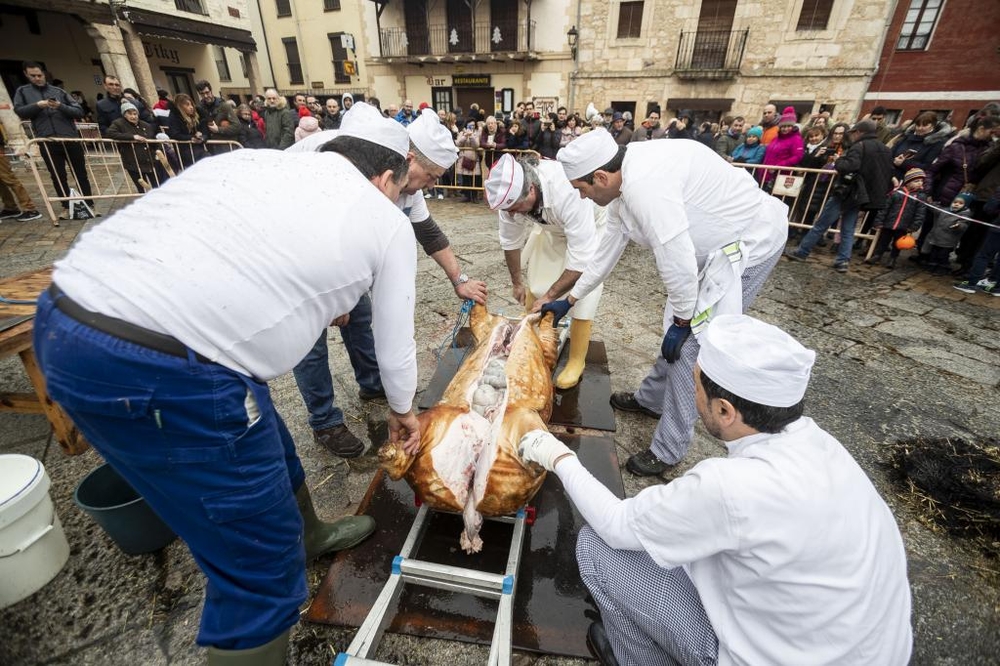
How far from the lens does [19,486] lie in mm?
1926

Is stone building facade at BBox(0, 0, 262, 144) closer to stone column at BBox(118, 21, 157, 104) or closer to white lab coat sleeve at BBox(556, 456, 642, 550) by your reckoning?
stone column at BBox(118, 21, 157, 104)

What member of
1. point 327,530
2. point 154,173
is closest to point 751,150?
point 327,530

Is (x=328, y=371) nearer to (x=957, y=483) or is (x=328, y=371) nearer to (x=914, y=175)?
(x=957, y=483)

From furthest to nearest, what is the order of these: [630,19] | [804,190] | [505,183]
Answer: [630,19]
[804,190]
[505,183]

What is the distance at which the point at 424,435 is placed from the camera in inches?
82.9

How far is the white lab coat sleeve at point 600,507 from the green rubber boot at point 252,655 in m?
1.10

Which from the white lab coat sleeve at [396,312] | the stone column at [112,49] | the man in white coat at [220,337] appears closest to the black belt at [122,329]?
the man in white coat at [220,337]

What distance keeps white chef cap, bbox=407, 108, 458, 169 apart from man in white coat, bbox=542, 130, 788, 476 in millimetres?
737

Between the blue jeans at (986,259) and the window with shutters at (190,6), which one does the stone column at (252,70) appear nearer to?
the window with shutters at (190,6)

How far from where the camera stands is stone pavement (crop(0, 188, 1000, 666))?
74.3 inches

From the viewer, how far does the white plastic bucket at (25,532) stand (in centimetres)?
187

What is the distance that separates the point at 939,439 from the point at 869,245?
A: 544cm

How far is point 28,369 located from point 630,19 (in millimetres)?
20595

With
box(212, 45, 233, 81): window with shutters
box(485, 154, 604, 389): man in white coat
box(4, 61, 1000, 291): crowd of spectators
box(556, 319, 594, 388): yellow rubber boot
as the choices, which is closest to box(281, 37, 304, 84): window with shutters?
box(212, 45, 233, 81): window with shutters
